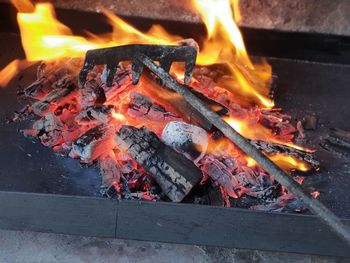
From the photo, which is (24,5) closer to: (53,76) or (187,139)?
(53,76)

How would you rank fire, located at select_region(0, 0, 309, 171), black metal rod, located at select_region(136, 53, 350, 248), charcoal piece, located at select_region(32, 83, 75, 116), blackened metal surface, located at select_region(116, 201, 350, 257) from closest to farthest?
black metal rod, located at select_region(136, 53, 350, 248) → blackened metal surface, located at select_region(116, 201, 350, 257) → charcoal piece, located at select_region(32, 83, 75, 116) → fire, located at select_region(0, 0, 309, 171)

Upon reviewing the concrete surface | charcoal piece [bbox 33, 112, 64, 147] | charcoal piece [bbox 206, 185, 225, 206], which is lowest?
the concrete surface

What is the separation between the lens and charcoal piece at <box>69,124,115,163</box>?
4.86 ft

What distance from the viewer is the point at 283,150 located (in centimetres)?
155

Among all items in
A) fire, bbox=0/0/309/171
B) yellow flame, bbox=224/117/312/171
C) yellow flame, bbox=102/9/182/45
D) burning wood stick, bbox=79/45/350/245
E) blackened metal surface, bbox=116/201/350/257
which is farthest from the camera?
yellow flame, bbox=102/9/182/45

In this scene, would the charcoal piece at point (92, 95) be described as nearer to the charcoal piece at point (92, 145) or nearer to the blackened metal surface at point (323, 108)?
the charcoal piece at point (92, 145)

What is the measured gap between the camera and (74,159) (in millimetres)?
1512

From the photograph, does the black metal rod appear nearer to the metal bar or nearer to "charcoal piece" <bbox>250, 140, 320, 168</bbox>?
the metal bar

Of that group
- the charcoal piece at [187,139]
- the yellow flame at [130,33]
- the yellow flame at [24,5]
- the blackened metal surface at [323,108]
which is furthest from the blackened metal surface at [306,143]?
the yellow flame at [130,33]

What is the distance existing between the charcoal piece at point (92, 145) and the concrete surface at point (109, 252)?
234mm

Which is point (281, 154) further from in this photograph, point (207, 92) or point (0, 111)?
point (0, 111)

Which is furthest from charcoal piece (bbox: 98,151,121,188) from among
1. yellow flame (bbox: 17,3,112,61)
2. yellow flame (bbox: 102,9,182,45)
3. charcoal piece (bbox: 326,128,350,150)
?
charcoal piece (bbox: 326,128,350,150)

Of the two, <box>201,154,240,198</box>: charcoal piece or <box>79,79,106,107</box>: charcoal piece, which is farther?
<box>79,79,106,107</box>: charcoal piece

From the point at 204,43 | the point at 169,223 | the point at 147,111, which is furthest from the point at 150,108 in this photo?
the point at 204,43
